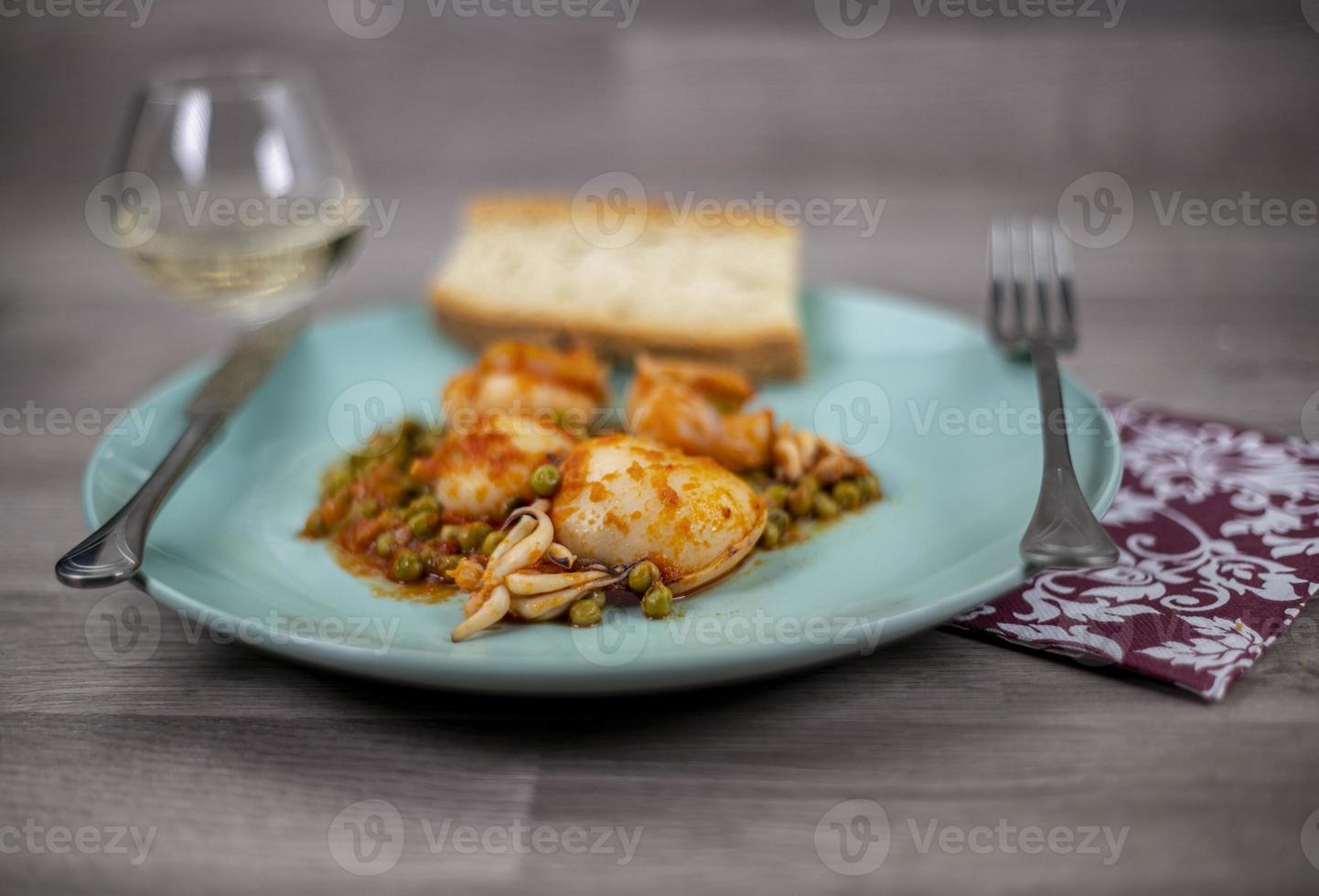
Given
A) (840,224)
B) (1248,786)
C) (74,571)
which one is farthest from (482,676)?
(840,224)

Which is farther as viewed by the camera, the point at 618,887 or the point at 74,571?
the point at 74,571

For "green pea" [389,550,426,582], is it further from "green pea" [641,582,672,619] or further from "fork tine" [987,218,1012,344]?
"fork tine" [987,218,1012,344]

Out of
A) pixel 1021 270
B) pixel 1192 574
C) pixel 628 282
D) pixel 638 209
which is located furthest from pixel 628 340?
pixel 1192 574

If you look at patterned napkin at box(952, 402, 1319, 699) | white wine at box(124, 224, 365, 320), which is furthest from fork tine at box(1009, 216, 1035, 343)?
white wine at box(124, 224, 365, 320)

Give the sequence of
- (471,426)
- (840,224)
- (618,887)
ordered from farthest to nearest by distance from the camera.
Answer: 1. (840,224)
2. (471,426)
3. (618,887)

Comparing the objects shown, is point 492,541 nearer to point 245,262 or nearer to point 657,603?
point 657,603

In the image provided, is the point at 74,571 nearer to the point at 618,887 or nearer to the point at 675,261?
the point at 618,887

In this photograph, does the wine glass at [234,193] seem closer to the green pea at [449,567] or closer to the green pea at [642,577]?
the green pea at [449,567]
